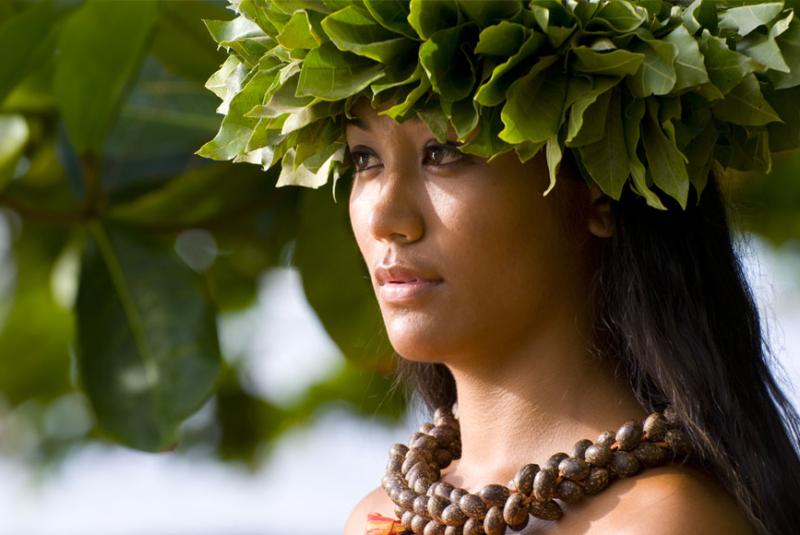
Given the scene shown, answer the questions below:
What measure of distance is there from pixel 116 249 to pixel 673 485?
1.03 metres

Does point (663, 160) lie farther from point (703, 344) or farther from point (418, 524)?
point (418, 524)

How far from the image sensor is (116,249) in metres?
2.13

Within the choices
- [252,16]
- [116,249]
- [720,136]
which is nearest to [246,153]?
[252,16]

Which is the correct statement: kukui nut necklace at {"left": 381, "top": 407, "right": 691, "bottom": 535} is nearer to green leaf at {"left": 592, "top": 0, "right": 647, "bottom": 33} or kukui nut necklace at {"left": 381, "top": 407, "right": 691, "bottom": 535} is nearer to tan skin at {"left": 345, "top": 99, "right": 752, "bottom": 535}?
tan skin at {"left": 345, "top": 99, "right": 752, "bottom": 535}

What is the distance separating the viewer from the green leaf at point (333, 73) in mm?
1425

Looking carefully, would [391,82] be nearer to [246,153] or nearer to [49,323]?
[246,153]

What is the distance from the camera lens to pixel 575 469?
143cm

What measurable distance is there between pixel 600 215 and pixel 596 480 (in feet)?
0.91

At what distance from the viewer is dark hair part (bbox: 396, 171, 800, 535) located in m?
1.42

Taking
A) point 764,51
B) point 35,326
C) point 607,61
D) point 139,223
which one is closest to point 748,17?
point 764,51

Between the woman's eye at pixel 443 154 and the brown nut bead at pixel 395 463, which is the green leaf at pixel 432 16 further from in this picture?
the brown nut bead at pixel 395 463

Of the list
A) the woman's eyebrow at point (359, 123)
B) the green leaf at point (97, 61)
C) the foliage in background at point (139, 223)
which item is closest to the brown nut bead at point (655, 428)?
the woman's eyebrow at point (359, 123)

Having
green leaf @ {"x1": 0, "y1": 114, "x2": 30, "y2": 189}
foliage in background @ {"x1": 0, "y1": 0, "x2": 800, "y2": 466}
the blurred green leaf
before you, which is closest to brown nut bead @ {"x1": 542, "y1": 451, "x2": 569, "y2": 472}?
foliage in background @ {"x1": 0, "y1": 0, "x2": 800, "y2": 466}

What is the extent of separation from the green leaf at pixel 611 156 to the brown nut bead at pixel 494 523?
1.11 ft
